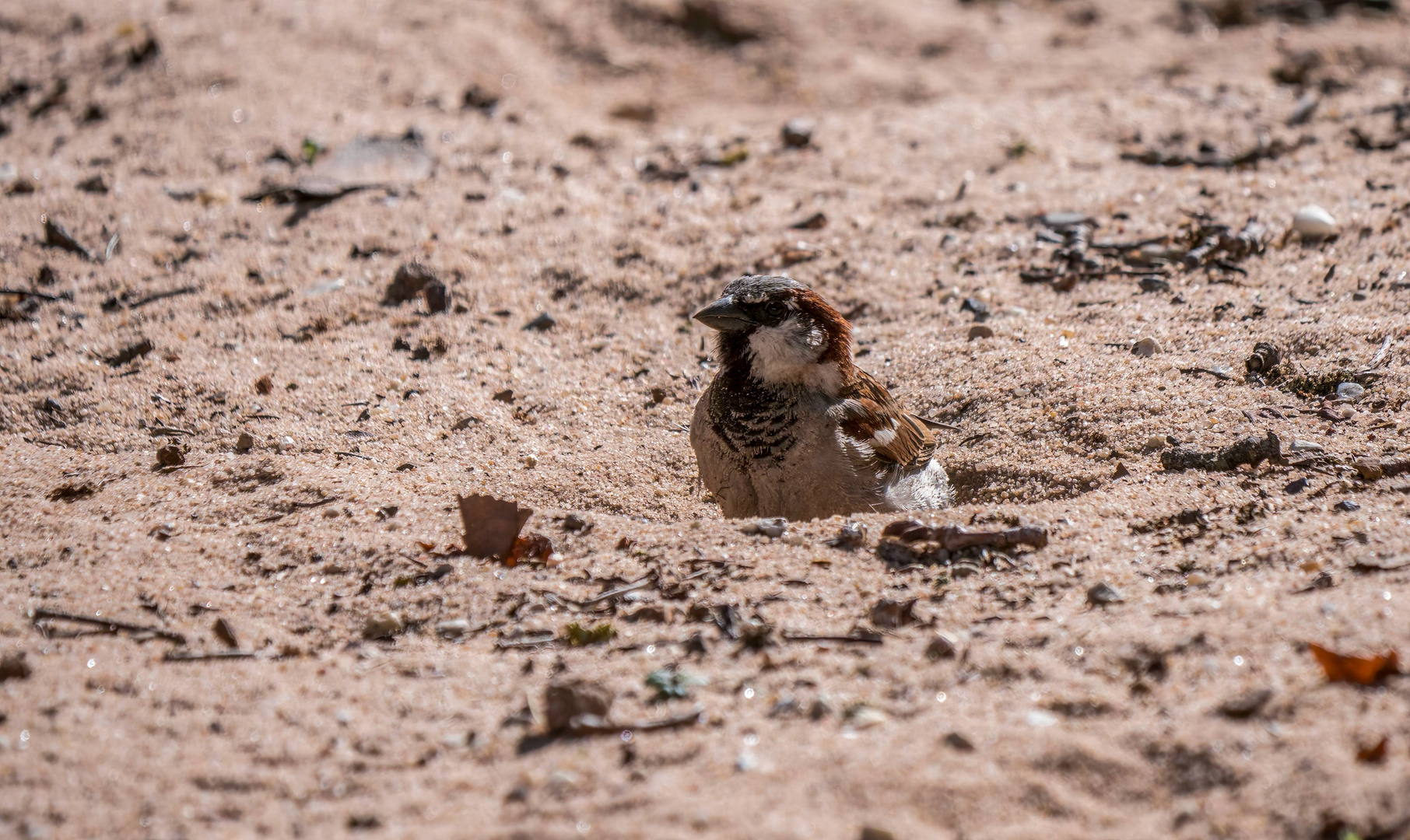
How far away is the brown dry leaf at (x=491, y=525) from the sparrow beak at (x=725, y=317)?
3.85 ft

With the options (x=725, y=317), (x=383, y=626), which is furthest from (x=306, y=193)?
(x=383, y=626)

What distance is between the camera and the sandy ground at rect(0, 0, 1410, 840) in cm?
215

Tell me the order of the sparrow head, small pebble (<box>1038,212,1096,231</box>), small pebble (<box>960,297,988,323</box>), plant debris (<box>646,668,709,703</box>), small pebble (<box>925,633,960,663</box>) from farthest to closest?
small pebble (<box>1038,212,1096,231</box>) < small pebble (<box>960,297,988,323</box>) < the sparrow head < small pebble (<box>925,633,960,663</box>) < plant debris (<box>646,668,709,703</box>)

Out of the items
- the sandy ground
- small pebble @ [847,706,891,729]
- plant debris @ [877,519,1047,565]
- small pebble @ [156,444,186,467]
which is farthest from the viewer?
small pebble @ [156,444,186,467]

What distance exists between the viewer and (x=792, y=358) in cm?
400

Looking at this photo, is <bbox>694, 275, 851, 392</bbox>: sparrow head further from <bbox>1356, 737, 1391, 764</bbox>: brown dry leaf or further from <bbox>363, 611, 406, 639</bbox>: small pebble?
<bbox>1356, 737, 1391, 764</bbox>: brown dry leaf

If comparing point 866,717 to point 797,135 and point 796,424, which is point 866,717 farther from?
point 797,135

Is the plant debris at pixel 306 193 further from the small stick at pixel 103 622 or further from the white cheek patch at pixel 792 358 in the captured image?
the small stick at pixel 103 622

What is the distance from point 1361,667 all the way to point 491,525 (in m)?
2.20

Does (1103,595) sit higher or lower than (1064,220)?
lower

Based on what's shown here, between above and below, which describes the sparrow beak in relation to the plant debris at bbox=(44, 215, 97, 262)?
above

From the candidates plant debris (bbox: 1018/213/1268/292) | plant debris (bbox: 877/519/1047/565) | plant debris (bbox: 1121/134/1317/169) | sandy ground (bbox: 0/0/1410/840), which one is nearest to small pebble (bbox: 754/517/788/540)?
sandy ground (bbox: 0/0/1410/840)

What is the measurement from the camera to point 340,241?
5484 mm

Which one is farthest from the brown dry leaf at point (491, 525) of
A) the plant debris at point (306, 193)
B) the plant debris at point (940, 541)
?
the plant debris at point (306, 193)
